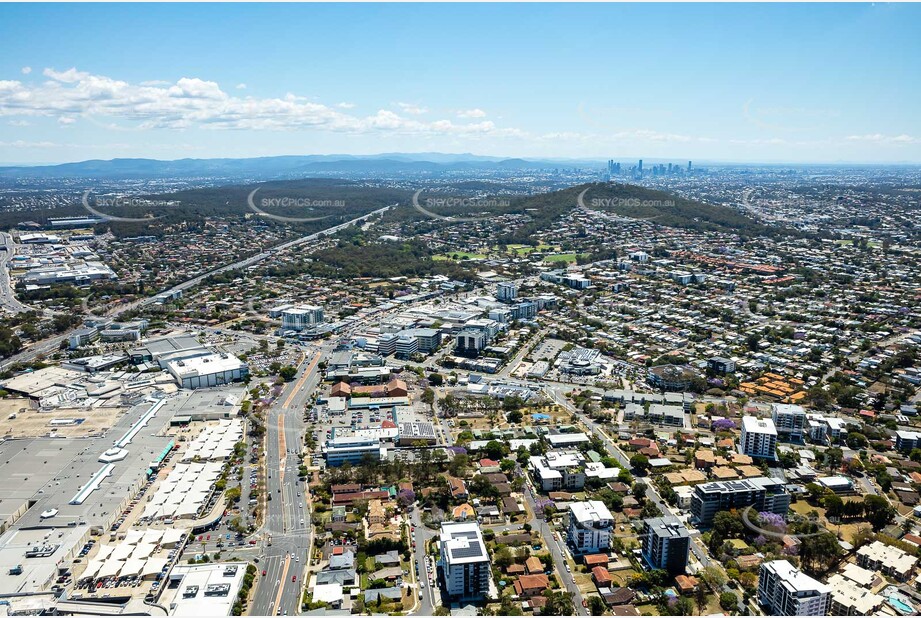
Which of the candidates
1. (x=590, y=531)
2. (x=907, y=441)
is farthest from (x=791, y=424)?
(x=590, y=531)

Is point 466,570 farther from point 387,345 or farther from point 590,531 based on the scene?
point 387,345

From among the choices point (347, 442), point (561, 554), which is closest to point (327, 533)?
point (347, 442)

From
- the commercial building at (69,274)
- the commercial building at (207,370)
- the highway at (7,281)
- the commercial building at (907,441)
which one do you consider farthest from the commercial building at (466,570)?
the commercial building at (69,274)

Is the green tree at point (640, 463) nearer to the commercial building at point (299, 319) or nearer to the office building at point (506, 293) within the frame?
the commercial building at point (299, 319)

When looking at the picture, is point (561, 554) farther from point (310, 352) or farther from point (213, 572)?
point (310, 352)
